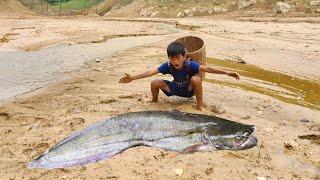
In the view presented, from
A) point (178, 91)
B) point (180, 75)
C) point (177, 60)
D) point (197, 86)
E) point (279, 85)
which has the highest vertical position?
point (177, 60)

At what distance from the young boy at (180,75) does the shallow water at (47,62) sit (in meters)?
2.95

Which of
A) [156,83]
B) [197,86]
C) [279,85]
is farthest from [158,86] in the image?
[279,85]

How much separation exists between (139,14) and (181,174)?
21.6 metres

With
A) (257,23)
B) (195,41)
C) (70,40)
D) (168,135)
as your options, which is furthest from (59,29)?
(168,135)

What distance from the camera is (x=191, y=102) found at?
7566mm

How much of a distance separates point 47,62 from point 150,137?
7266mm

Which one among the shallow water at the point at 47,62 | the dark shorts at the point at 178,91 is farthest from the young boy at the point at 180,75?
the shallow water at the point at 47,62

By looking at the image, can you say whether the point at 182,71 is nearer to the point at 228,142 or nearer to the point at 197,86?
the point at 197,86

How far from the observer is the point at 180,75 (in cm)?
717

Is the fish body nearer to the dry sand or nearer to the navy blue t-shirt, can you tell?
the dry sand

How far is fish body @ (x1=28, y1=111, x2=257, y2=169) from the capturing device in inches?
220

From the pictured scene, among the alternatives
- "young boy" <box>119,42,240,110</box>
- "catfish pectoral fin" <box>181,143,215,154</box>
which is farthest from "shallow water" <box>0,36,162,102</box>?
"catfish pectoral fin" <box>181,143,215,154</box>

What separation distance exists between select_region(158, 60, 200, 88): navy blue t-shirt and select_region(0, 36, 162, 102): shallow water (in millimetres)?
3147

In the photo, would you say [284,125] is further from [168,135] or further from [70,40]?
[70,40]
